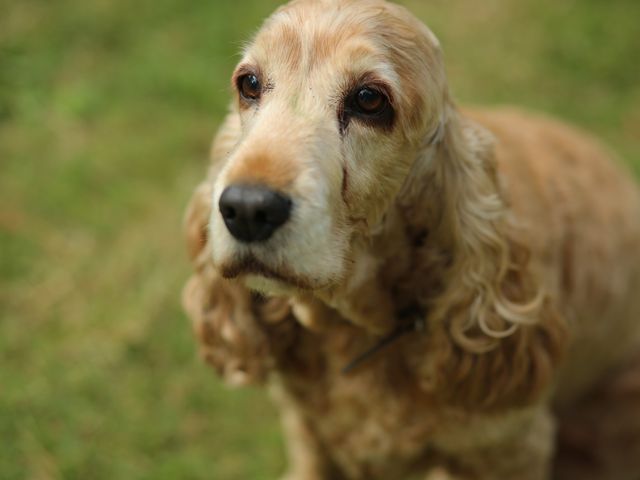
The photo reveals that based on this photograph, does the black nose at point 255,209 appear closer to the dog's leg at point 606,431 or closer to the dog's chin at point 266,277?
the dog's chin at point 266,277

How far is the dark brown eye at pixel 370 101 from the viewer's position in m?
2.01

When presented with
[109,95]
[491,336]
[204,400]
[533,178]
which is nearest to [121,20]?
[109,95]

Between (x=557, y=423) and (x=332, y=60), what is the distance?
2.16 meters

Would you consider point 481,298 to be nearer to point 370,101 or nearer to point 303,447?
point 370,101

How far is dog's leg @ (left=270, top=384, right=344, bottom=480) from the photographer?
114 inches

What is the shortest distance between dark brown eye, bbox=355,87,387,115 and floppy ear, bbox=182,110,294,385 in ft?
2.14

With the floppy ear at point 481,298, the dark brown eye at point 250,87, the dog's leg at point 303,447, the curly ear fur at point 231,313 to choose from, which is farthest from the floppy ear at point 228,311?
the floppy ear at point 481,298

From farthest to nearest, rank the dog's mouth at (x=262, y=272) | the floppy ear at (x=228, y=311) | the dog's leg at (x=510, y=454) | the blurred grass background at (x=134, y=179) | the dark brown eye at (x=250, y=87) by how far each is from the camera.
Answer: the blurred grass background at (x=134, y=179) < the dog's leg at (x=510, y=454) < the floppy ear at (x=228, y=311) < the dark brown eye at (x=250, y=87) < the dog's mouth at (x=262, y=272)

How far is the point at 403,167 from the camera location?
2.18 m

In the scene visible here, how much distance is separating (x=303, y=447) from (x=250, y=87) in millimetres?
1567

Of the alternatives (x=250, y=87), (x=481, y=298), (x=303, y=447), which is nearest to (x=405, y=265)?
(x=481, y=298)

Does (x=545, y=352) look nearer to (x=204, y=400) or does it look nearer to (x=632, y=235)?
(x=632, y=235)

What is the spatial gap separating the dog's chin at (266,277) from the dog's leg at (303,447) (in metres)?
0.90

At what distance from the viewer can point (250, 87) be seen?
7.00 feet
